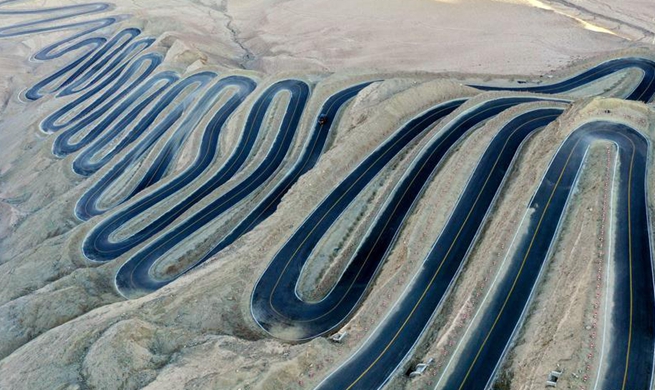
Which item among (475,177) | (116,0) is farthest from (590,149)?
(116,0)

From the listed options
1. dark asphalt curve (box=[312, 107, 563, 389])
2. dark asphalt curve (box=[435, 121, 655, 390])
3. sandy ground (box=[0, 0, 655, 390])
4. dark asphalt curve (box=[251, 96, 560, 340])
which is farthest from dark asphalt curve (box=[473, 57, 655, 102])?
dark asphalt curve (box=[435, 121, 655, 390])

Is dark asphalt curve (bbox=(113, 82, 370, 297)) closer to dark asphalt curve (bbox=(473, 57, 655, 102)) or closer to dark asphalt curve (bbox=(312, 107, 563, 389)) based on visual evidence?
dark asphalt curve (bbox=(312, 107, 563, 389))

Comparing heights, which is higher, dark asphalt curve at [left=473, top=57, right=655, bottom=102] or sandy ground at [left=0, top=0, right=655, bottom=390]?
dark asphalt curve at [left=473, top=57, right=655, bottom=102]

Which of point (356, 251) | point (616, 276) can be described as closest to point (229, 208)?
point (356, 251)

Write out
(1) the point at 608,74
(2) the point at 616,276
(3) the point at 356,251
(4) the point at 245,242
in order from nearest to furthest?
(2) the point at 616,276
(3) the point at 356,251
(4) the point at 245,242
(1) the point at 608,74

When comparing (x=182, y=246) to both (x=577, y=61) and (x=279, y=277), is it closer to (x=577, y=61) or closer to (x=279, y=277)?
(x=279, y=277)

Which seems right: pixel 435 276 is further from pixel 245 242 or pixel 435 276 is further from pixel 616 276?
pixel 245 242
